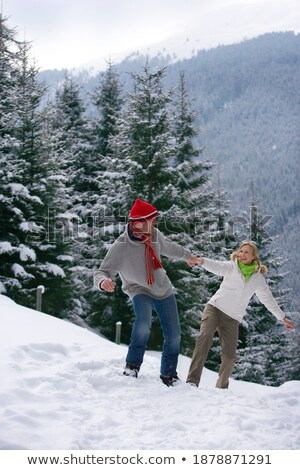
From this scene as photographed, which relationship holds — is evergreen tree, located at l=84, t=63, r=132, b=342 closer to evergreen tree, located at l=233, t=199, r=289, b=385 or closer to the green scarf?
evergreen tree, located at l=233, t=199, r=289, b=385

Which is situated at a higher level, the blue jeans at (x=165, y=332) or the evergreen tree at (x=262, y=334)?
the blue jeans at (x=165, y=332)

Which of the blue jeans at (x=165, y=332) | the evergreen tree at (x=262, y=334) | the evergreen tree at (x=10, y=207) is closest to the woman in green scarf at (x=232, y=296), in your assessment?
the blue jeans at (x=165, y=332)

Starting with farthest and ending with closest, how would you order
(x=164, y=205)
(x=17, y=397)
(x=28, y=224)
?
(x=164, y=205) → (x=28, y=224) → (x=17, y=397)

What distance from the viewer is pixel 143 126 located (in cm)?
1892

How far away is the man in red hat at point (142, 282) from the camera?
5.50m

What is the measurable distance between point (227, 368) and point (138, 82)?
15.3 meters

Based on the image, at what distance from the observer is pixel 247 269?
20.5ft

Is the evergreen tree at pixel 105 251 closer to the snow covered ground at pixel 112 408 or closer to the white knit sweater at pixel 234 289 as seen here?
the white knit sweater at pixel 234 289

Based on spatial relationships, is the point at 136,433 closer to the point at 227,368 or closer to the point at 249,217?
the point at 227,368

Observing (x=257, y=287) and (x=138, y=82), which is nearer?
(x=257, y=287)

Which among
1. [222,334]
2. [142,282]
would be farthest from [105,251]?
[142,282]

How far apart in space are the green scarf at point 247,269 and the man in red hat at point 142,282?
3.74ft


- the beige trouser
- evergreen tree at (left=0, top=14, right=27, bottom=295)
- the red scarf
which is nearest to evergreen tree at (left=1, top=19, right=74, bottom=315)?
evergreen tree at (left=0, top=14, right=27, bottom=295)
